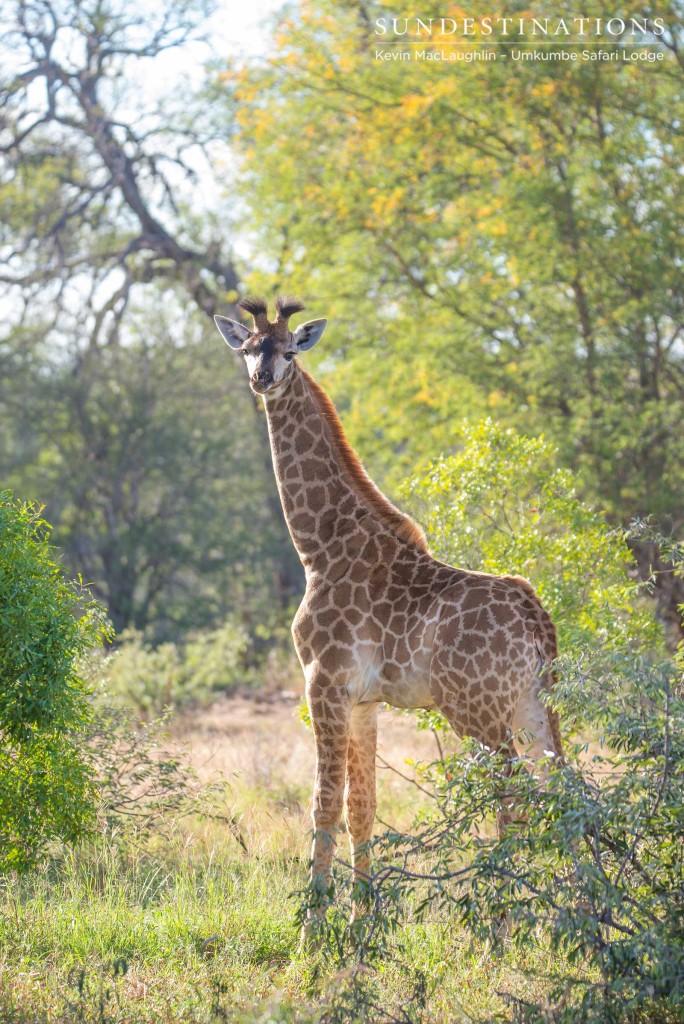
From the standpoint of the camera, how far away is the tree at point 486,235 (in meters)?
14.2

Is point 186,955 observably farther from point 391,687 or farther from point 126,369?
point 126,369

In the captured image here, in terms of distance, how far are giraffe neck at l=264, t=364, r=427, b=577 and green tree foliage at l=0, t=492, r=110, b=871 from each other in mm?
1446

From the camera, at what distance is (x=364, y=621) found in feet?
21.0

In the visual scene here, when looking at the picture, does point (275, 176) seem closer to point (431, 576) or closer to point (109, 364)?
point (109, 364)

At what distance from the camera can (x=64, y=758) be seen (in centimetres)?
686

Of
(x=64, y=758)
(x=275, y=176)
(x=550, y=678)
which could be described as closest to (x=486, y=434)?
(x=550, y=678)

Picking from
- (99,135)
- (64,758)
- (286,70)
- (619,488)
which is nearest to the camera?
(64,758)

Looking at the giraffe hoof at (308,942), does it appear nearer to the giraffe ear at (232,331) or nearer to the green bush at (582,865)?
the green bush at (582,865)

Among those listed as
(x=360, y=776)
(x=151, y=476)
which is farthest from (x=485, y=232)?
(x=360, y=776)

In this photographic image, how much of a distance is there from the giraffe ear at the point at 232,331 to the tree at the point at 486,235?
6.42m

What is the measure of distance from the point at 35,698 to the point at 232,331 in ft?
8.68

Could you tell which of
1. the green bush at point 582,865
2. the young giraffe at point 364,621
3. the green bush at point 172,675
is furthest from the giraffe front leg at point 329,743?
the green bush at point 172,675

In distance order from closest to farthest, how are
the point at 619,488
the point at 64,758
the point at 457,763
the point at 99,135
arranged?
the point at 457,763
the point at 64,758
the point at 619,488
the point at 99,135

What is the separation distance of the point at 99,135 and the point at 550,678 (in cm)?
1601
